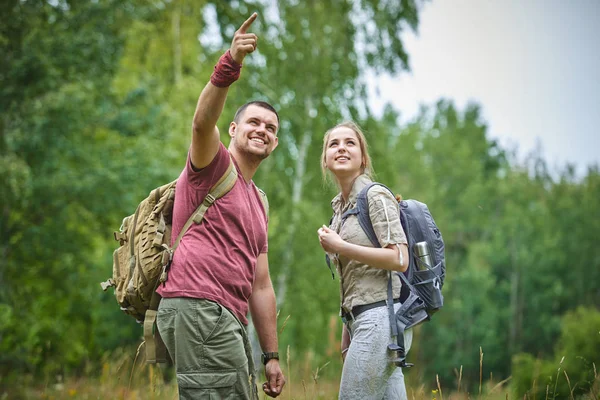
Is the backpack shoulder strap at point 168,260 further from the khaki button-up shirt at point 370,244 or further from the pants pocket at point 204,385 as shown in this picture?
the khaki button-up shirt at point 370,244

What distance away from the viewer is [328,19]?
10.9 m

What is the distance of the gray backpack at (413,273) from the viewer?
2.58 metres

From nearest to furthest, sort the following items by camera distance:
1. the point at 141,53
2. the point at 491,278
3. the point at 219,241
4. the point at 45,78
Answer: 1. the point at 219,241
2. the point at 45,78
3. the point at 141,53
4. the point at 491,278

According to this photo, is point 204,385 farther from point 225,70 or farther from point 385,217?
point 225,70

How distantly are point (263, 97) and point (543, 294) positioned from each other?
89.6 ft

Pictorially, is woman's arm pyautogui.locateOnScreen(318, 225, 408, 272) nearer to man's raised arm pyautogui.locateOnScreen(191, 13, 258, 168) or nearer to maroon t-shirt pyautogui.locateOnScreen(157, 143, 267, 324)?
maroon t-shirt pyautogui.locateOnScreen(157, 143, 267, 324)

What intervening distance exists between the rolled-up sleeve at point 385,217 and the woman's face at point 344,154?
0.73 feet

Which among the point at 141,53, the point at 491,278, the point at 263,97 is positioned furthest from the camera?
the point at 491,278

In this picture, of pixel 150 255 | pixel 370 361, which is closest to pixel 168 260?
pixel 150 255

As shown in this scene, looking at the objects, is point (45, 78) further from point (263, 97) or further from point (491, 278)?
point (491, 278)

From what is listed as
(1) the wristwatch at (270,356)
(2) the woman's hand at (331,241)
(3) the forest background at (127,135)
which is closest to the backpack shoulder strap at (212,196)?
(2) the woman's hand at (331,241)

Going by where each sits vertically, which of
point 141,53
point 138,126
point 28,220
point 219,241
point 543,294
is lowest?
point 543,294

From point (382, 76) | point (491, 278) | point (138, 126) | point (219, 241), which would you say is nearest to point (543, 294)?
point (491, 278)

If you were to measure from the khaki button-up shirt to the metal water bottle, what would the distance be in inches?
5.8
